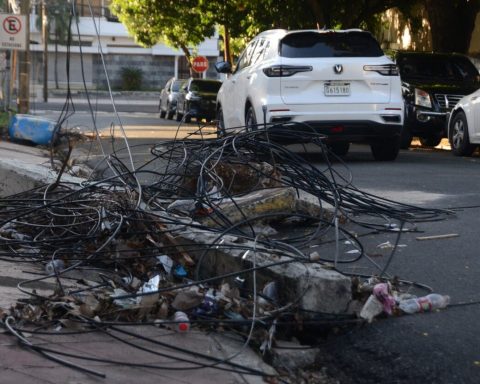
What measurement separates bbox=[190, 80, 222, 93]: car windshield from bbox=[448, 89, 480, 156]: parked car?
2000 cm

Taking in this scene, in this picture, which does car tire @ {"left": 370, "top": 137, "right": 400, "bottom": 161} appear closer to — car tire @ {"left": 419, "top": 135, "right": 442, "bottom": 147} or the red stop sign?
car tire @ {"left": 419, "top": 135, "right": 442, "bottom": 147}

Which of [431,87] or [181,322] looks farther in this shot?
[431,87]

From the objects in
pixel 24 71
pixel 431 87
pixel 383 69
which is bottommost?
pixel 24 71

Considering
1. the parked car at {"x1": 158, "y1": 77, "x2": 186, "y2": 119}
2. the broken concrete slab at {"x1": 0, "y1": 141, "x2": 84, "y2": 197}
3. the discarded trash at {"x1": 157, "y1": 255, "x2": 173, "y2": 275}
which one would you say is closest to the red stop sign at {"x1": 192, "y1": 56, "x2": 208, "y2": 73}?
the parked car at {"x1": 158, "y1": 77, "x2": 186, "y2": 119}

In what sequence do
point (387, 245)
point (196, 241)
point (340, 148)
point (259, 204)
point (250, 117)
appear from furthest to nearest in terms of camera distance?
point (340, 148)
point (250, 117)
point (259, 204)
point (387, 245)
point (196, 241)

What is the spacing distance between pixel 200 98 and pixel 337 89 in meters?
21.9

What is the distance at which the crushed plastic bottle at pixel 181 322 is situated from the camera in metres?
4.99

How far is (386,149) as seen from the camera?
14484 millimetres

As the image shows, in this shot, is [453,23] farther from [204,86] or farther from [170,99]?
[170,99]

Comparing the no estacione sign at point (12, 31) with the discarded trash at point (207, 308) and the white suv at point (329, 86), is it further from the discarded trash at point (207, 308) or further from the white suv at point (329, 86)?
the discarded trash at point (207, 308)

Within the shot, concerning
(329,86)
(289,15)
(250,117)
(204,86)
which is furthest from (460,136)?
(204,86)

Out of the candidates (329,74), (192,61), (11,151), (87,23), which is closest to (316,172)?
(329,74)

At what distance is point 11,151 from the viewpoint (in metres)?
17.3

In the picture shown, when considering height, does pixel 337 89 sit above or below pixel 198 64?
above
